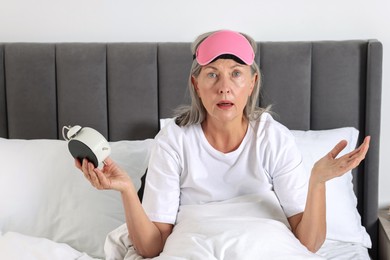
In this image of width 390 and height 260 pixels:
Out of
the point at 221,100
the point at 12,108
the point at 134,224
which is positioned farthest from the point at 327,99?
the point at 12,108

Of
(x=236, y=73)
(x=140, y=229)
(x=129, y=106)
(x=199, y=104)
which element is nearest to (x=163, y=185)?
(x=140, y=229)

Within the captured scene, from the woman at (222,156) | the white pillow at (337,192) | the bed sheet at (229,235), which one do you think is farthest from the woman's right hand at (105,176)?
the white pillow at (337,192)

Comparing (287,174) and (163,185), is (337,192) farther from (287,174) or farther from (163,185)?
(163,185)

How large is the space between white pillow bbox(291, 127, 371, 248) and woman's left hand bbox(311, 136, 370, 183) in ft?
1.90

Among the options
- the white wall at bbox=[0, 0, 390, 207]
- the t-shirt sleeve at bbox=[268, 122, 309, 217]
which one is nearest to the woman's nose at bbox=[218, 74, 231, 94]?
the t-shirt sleeve at bbox=[268, 122, 309, 217]

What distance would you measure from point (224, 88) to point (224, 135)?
7.5 inches

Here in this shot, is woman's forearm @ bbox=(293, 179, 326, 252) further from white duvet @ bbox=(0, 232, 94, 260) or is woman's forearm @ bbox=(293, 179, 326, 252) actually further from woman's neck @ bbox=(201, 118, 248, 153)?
white duvet @ bbox=(0, 232, 94, 260)

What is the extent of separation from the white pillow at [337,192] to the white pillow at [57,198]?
1.94 ft

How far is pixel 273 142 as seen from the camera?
6.72 feet

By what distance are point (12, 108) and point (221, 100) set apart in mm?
1123

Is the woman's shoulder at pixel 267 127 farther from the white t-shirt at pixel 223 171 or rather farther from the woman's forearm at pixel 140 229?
the woman's forearm at pixel 140 229

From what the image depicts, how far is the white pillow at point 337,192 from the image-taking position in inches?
94.7

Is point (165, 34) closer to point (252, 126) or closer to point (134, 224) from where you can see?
point (252, 126)

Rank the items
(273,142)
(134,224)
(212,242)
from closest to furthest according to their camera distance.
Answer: (212,242) < (134,224) < (273,142)
